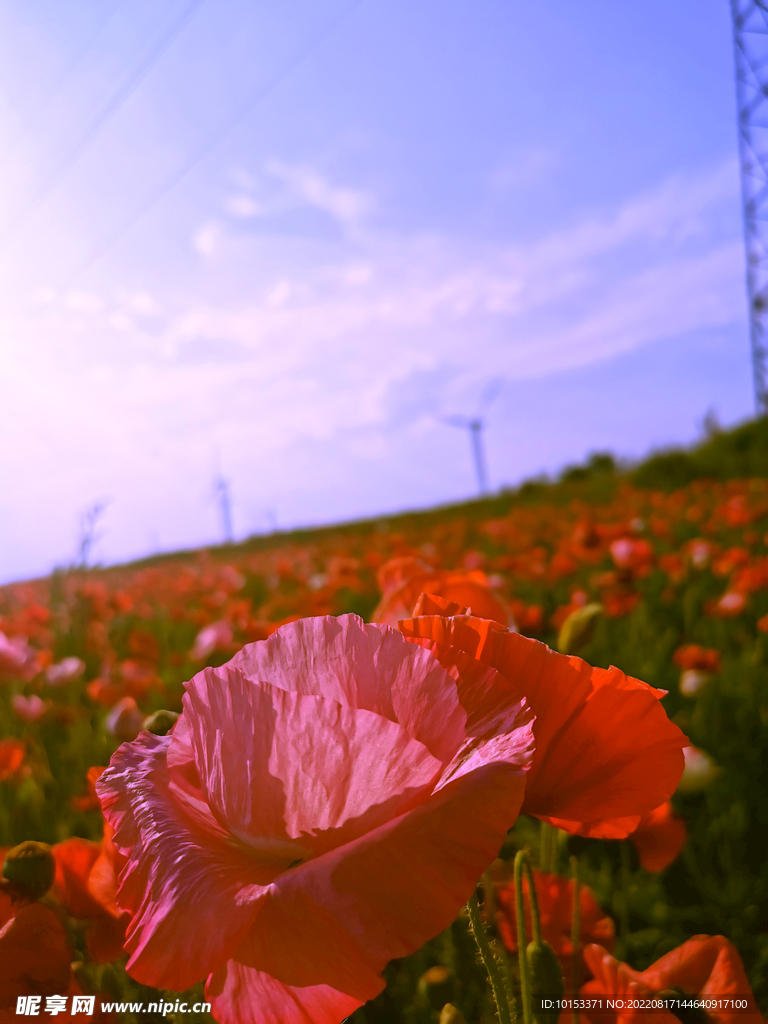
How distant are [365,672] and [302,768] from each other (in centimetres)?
4

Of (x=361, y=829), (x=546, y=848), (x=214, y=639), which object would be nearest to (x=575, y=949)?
(x=546, y=848)

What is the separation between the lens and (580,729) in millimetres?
286

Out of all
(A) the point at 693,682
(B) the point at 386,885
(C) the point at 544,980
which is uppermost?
(B) the point at 386,885

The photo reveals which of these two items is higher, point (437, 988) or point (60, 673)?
point (60, 673)

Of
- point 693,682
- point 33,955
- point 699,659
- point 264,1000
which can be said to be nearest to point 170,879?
point 264,1000

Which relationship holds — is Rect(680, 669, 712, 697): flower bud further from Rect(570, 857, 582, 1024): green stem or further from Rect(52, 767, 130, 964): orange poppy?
Rect(52, 767, 130, 964): orange poppy

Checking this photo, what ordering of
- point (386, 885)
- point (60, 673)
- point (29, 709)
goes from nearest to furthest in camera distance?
point (386, 885) < point (29, 709) < point (60, 673)

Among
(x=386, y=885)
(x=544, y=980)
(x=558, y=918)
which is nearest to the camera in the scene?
(x=386, y=885)

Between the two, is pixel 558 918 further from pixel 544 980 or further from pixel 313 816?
pixel 313 816

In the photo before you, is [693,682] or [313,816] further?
[693,682]

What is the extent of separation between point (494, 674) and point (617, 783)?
74 millimetres

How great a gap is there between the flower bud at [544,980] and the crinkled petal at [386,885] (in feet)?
0.49

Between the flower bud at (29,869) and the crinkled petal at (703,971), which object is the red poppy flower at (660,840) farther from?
the flower bud at (29,869)

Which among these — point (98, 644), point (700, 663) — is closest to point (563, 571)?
point (700, 663)
